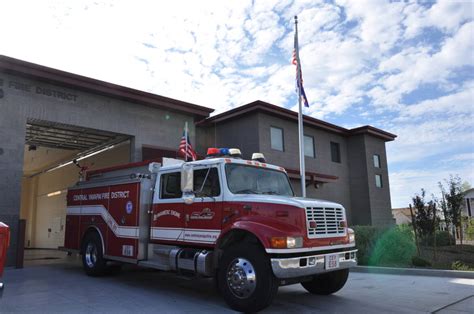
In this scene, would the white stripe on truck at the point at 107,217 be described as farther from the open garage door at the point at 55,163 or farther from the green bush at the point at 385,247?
the green bush at the point at 385,247

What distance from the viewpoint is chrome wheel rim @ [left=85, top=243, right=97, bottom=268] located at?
1010 centimetres

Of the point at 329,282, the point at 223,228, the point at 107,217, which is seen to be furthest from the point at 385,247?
the point at 107,217

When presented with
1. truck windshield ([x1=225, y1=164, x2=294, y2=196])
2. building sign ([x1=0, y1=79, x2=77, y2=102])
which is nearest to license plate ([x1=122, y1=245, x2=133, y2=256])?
truck windshield ([x1=225, y1=164, x2=294, y2=196])

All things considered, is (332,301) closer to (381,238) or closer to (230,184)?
(230,184)

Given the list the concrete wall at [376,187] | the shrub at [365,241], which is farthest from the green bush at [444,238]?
the shrub at [365,241]

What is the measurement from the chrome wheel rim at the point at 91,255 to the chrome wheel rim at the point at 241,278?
4821mm

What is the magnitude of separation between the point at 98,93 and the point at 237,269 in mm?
9903

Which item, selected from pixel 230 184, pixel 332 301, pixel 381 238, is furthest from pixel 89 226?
pixel 381 238

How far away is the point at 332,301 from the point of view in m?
7.46

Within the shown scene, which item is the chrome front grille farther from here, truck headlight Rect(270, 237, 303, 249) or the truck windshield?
the truck windshield

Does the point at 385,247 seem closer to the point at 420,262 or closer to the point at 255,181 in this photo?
the point at 420,262

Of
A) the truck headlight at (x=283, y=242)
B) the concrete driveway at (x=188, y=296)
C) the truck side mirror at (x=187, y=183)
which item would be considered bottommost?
the concrete driveway at (x=188, y=296)

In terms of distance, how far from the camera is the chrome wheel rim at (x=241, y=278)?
250 inches

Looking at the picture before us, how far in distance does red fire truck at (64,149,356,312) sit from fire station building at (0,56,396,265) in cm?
402
